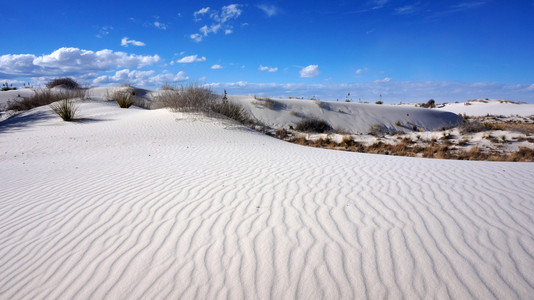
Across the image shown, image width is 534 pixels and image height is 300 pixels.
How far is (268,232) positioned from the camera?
8.87 feet

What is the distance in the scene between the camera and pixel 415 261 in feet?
7.24

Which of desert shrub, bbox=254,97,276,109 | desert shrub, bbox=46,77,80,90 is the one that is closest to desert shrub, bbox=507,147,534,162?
desert shrub, bbox=254,97,276,109

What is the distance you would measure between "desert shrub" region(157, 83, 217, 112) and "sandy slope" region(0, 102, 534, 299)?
26.6ft

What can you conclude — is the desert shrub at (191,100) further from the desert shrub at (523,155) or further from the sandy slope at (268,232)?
the desert shrub at (523,155)

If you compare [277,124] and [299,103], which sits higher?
[299,103]

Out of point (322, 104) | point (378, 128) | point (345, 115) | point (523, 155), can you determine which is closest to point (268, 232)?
point (523, 155)

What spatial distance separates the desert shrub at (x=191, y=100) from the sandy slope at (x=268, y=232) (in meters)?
8.10

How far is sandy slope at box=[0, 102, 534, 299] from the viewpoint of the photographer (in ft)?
6.66

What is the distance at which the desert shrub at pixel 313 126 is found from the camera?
57.8ft

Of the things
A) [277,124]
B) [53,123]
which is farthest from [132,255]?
[277,124]

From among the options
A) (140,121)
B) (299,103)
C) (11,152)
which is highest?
(299,103)

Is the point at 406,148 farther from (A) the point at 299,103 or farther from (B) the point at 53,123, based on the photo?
(B) the point at 53,123

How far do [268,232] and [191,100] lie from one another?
11.9m

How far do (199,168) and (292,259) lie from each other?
351cm
